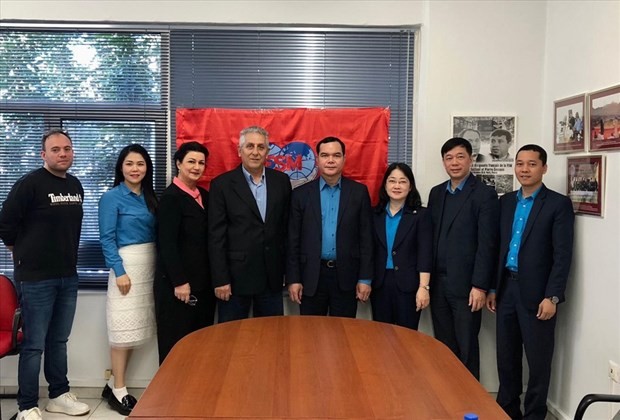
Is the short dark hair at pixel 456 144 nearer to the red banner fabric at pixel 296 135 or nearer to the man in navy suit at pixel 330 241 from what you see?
the red banner fabric at pixel 296 135

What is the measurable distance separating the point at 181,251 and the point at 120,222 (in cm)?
41

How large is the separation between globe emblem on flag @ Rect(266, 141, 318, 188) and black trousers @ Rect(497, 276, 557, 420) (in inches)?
55.3

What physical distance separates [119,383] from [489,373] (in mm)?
2437

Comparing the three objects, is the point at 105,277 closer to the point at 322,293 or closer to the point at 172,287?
the point at 172,287

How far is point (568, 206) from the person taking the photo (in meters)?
2.72

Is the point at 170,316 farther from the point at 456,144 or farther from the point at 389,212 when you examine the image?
the point at 456,144

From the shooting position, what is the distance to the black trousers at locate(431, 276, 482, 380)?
2.98m

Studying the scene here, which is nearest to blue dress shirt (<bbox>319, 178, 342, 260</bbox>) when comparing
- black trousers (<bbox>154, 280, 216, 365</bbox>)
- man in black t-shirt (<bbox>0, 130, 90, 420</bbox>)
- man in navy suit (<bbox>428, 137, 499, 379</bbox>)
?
man in navy suit (<bbox>428, 137, 499, 379</bbox>)

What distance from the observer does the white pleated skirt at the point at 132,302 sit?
2.96 meters

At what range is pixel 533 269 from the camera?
A: 272cm

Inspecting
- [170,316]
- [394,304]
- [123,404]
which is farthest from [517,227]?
[123,404]

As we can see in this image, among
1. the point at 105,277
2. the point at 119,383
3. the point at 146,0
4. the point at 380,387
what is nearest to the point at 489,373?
the point at 380,387

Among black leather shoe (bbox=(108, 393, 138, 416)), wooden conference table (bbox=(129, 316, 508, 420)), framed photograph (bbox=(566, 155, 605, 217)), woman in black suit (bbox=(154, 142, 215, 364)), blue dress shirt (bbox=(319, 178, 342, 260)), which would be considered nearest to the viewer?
wooden conference table (bbox=(129, 316, 508, 420))

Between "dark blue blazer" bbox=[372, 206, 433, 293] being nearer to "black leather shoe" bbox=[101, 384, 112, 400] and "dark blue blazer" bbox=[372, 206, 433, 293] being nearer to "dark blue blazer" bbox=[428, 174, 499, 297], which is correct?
"dark blue blazer" bbox=[428, 174, 499, 297]
